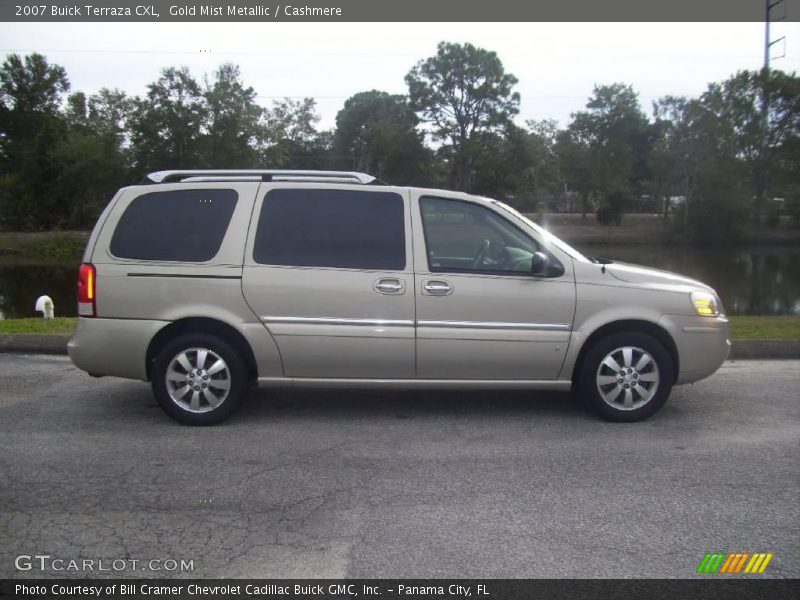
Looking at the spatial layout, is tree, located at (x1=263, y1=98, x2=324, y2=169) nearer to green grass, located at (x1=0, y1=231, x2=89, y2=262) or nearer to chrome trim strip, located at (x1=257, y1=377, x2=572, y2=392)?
green grass, located at (x1=0, y1=231, x2=89, y2=262)

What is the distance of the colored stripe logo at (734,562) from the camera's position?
3119 millimetres

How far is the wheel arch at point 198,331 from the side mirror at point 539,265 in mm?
2293

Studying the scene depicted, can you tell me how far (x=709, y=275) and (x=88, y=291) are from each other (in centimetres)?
2944

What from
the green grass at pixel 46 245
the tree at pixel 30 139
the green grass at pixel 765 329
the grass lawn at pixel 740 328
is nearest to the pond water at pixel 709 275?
the green grass at pixel 46 245

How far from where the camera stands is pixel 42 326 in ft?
29.5

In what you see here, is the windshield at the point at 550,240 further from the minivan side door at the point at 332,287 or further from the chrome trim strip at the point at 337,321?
the chrome trim strip at the point at 337,321

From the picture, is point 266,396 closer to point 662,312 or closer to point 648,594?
point 662,312

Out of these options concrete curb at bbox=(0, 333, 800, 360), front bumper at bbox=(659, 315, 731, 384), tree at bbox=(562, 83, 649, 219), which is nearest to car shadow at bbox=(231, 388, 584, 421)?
front bumper at bbox=(659, 315, 731, 384)

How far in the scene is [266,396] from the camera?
6.16 m

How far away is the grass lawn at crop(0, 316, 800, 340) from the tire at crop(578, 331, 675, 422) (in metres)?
3.68

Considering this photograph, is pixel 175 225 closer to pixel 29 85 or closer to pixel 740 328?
pixel 740 328

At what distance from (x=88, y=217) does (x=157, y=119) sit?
9.48 meters

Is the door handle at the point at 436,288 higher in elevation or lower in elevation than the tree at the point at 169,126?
lower

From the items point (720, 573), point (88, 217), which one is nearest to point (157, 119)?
point (88, 217)
